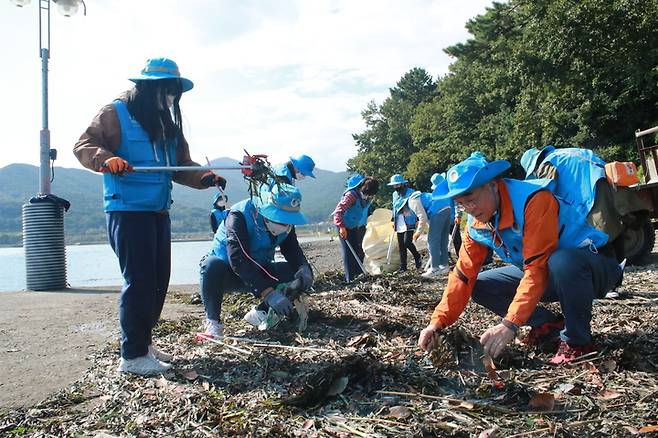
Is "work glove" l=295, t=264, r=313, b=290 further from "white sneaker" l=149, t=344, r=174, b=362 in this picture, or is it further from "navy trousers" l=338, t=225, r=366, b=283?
"navy trousers" l=338, t=225, r=366, b=283

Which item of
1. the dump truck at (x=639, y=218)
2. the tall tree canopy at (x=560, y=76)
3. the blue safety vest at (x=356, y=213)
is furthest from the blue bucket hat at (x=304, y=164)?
the tall tree canopy at (x=560, y=76)

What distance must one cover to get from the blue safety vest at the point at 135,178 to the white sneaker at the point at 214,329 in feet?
3.57

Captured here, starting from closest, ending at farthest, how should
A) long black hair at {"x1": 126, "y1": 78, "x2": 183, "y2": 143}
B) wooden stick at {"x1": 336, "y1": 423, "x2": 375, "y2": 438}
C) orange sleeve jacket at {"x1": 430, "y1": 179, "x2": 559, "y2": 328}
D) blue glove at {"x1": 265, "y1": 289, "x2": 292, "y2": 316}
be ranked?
wooden stick at {"x1": 336, "y1": 423, "x2": 375, "y2": 438} < orange sleeve jacket at {"x1": 430, "y1": 179, "x2": 559, "y2": 328} < long black hair at {"x1": 126, "y1": 78, "x2": 183, "y2": 143} < blue glove at {"x1": 265, "y1": 289, "x2": 292, "y2": 316}

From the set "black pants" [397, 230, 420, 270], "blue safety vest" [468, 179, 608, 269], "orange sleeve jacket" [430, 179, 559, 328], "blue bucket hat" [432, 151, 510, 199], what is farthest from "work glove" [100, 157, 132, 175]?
"black pants" [397, 230, 420, 270]

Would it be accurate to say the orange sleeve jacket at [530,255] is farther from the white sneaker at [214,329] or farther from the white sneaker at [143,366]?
the white sneaker at [214,329]

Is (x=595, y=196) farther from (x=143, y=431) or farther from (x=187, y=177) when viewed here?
(x=143, y=431)

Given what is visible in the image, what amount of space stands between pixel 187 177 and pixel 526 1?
67.1ft

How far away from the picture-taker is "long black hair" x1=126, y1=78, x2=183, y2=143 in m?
3.41

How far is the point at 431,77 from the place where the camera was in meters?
62.7

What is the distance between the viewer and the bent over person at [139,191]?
129 inches

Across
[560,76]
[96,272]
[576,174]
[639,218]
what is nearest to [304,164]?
[576,174]

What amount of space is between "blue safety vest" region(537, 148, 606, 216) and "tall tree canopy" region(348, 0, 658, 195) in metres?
15.2

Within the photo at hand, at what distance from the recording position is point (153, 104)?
11.3 ft

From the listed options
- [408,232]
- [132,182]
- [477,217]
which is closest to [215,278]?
[132,182]
